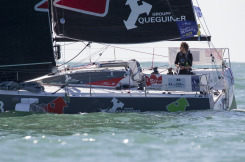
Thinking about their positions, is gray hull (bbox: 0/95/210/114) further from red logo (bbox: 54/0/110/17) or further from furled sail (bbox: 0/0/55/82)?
red logo (bbox: 54/0/110/17)

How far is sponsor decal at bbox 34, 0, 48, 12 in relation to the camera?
32.7 feet

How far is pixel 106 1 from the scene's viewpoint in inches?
415

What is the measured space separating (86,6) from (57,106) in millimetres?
2756

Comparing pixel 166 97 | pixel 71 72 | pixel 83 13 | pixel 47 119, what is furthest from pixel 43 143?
pixel 83 13

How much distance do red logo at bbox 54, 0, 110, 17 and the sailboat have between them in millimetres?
24

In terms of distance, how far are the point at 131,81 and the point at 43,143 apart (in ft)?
13.7

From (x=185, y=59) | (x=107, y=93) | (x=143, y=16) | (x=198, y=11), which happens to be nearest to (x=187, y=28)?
(x=198, y=11)

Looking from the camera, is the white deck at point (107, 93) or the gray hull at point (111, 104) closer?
the gray hull at point (111, 104)

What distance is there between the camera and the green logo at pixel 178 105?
9070 mm

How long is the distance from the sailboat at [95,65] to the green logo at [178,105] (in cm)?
2

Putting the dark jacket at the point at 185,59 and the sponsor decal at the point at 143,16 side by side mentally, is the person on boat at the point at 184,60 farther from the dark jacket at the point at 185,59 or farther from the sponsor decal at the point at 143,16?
the sponsor decal at the point at 143,16

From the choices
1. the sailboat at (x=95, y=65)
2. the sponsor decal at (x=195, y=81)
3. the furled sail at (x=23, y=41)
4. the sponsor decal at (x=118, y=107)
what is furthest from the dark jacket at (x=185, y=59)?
the furled sail at (x=23, y=41)

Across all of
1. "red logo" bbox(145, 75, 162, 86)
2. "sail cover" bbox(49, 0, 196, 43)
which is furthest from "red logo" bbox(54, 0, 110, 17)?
"red logo" bbox(145, 75, 162, 86)

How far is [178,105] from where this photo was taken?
9.09 meters
